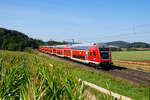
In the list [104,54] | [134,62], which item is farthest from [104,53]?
[134,62]

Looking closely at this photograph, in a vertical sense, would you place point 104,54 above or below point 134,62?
above

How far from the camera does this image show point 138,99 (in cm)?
937

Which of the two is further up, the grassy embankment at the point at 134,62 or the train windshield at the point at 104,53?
the train windshield at the point at 104,53

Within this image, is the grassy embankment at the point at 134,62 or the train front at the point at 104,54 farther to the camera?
the grassy embankment at the point at 134,62

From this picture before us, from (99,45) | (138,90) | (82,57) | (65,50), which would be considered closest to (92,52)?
(99,45)

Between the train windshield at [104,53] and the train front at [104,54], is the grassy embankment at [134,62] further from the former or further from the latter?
the train windshield at [104,53]

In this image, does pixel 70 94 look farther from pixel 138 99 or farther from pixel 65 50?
pixel 65 50

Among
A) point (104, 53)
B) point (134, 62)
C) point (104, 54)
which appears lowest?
point (134, 62)

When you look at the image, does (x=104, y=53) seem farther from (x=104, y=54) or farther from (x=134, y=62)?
(x=134, y=62)

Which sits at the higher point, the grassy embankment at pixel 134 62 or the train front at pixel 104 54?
the train front at pixel 104 54

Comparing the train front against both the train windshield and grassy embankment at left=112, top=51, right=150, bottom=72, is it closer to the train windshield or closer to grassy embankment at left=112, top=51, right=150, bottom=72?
the train windshield

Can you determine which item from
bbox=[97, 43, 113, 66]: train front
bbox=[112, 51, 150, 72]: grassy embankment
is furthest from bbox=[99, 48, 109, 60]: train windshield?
bbox=[112, 51, 150, 72]: grassy embankment

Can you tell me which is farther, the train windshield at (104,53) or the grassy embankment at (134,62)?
the grassy embankment at (134,62)

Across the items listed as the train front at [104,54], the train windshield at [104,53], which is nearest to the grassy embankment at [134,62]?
the train front at [104,54]
